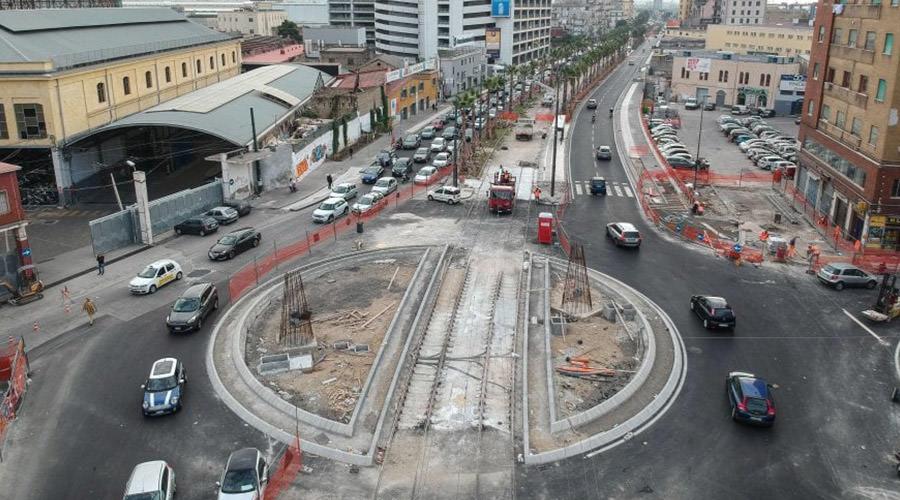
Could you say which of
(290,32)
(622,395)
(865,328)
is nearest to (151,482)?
(622,395)

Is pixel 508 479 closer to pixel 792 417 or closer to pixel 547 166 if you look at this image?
pixel 792 417

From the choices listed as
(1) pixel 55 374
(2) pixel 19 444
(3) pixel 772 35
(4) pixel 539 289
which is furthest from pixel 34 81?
(3) pixel 772 35

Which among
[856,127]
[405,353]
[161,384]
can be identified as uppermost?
[856,127]

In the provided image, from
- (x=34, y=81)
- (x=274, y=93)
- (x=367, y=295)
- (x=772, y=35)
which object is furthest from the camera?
(x=772, y=35)

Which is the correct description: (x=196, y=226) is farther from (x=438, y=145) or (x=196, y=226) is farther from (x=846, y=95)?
(x=846, y=95)

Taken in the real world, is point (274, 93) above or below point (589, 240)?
above

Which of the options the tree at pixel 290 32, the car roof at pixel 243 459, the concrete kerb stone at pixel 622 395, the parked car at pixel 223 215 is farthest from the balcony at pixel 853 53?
the tree at pixel 290 32

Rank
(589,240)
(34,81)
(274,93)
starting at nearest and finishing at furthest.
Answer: (589,240) < (34,81) < (274,93)
